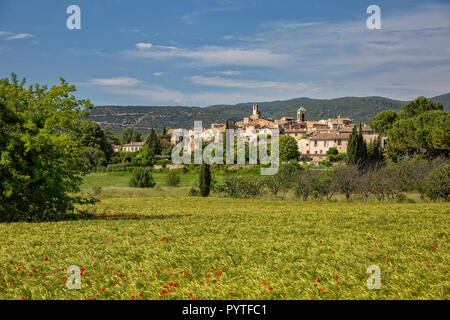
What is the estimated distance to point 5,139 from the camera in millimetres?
16328

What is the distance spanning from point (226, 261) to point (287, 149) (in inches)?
3155

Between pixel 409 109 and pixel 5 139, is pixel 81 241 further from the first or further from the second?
pixel 409 109

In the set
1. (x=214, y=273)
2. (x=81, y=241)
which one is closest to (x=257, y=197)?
(x=81, y=241)

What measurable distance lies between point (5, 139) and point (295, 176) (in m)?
27.6

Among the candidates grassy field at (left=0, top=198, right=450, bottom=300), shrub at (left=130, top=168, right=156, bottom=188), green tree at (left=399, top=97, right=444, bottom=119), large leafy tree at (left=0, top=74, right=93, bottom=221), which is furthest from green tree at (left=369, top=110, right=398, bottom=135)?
large leafy tree at (left=0, top=74, right=93, bottom=221)

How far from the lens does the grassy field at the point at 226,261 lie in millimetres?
7199

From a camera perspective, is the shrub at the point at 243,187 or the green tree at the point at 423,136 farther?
the green tree at the point at 423,136

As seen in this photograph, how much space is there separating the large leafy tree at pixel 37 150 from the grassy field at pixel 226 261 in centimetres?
226

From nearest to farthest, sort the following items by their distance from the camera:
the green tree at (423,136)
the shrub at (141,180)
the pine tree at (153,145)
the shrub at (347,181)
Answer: the shrub at (347,181), the shrub at (141,180), the green tree at (423,136), the pine tree at (153,145)

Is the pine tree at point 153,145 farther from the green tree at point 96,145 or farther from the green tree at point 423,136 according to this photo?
the green tree at point 423,136

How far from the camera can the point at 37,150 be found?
16484 millimetres

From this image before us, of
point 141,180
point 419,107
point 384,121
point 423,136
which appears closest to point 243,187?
point 141,180

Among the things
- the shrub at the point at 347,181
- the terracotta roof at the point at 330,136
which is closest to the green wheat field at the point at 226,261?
the shrub at the point at 347,181

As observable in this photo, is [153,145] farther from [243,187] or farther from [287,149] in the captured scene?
[243,187]
